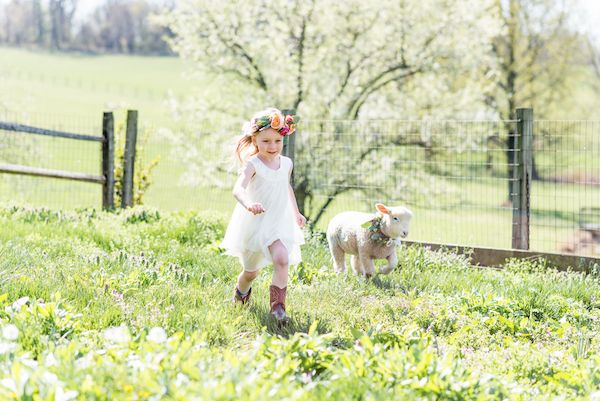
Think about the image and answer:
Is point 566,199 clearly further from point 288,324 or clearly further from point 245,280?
point 288,324

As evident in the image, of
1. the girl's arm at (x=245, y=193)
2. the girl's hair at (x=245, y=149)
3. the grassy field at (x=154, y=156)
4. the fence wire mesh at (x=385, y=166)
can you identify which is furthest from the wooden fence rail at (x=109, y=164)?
the girl's arm at (x=245, y=193)

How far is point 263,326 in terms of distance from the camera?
535 cm

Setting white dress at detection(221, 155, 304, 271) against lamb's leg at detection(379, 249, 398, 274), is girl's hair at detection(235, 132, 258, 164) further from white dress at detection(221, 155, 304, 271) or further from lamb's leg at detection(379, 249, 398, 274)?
lamb's leg at detection(379, 249, 398, 274)

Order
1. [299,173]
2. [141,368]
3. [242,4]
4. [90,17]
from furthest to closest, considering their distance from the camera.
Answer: [90,17]
[242,4]
[299,173]
[141,368]

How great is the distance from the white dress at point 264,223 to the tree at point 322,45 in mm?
12011

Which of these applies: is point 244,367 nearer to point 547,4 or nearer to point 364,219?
point 364,219

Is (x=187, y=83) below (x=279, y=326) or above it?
above

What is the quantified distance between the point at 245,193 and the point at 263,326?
102 cm

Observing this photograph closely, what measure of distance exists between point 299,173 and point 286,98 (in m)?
4.28

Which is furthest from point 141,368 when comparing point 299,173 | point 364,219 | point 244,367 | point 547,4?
point 547,4

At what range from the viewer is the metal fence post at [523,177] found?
9.20 m

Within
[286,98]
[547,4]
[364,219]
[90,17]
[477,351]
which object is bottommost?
[477,351]

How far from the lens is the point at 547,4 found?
28.0 m

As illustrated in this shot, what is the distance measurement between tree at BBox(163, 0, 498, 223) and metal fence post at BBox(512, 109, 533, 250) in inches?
353
